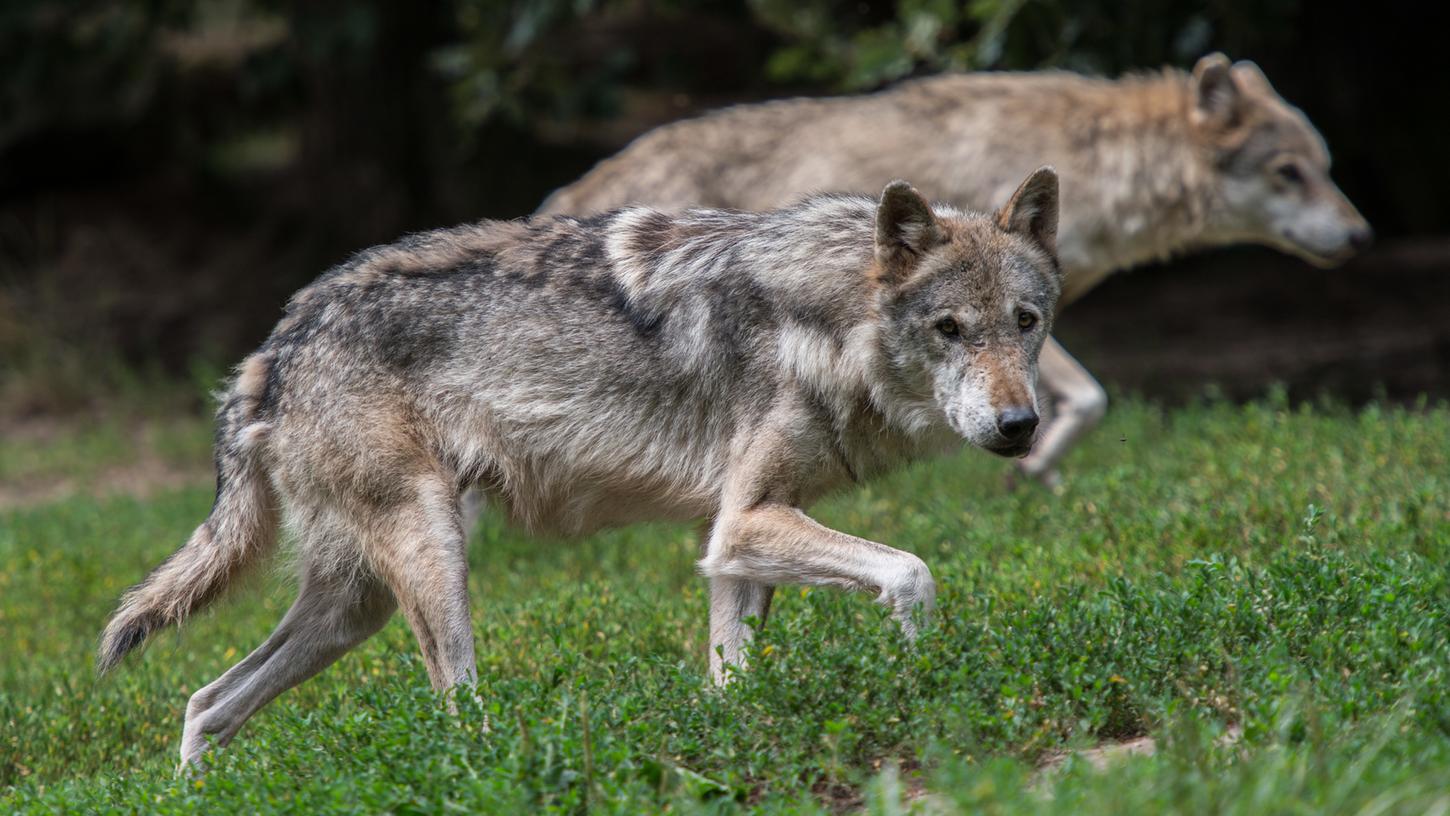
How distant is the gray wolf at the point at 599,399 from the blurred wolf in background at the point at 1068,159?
323cm

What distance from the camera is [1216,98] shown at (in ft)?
30.1

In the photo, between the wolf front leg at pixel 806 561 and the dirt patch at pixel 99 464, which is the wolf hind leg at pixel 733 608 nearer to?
the wolf front leg at pixel 806 561

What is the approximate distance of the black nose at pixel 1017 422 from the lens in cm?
474

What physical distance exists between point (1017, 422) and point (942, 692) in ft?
3.06

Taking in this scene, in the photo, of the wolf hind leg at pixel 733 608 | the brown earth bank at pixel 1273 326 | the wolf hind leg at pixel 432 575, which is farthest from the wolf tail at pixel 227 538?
the brown earth bank at pixel 1273 326

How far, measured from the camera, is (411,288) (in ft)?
18.3

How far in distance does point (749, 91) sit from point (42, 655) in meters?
10.3

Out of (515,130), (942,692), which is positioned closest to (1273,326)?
(515,130)

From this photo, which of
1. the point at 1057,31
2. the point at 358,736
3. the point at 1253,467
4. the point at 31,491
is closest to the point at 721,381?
the point at 358,736

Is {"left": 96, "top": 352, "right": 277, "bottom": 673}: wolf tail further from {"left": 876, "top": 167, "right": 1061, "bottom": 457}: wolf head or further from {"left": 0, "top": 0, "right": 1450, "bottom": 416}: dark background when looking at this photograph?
{"left": 0, "top": 0, "right": 1450, "bottom": 416}: dark background

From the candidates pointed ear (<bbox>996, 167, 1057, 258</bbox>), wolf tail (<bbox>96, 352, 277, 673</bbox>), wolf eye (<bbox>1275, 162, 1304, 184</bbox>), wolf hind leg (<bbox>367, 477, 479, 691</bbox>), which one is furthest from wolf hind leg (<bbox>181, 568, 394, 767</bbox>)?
wolf eye (<bbox>1275, 162, 1304, 184</bbox>)

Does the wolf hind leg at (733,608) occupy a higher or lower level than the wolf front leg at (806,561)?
lower

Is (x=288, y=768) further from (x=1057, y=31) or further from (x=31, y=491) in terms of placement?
(x=31, y=491)

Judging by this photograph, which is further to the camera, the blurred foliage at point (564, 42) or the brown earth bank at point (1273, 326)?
the brown earth bank at point (1273, 326)
